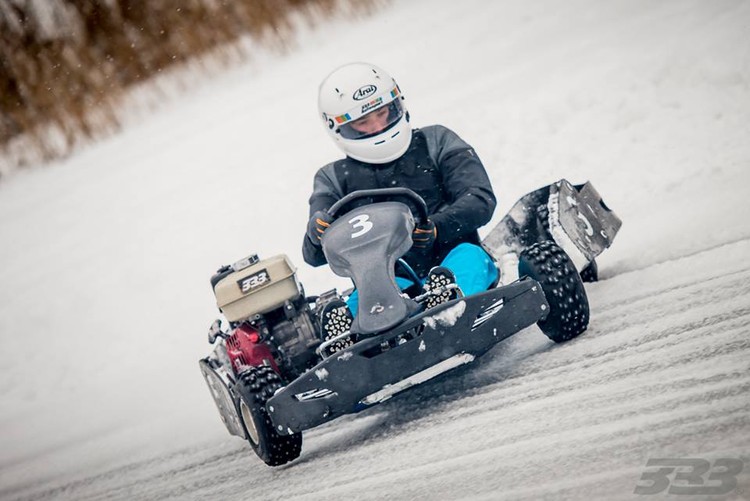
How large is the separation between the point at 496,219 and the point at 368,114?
9.79 ft

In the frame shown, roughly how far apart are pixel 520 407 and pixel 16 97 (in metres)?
12.9

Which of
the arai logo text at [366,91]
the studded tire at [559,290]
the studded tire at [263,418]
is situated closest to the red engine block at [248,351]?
the studded tire at [263,418]

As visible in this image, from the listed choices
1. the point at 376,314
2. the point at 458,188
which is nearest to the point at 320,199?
the point at 458,188

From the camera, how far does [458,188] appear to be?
504 cm

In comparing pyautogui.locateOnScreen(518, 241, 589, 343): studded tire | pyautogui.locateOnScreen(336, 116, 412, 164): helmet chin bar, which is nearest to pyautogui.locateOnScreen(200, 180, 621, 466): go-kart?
pyautogui.locateOnScreen(518, 241, 589, 343): studded tire

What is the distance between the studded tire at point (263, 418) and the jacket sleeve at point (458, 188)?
115 cm

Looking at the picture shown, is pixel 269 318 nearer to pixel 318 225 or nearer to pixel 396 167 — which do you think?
pixel 318 225

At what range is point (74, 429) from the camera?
24.1 feet

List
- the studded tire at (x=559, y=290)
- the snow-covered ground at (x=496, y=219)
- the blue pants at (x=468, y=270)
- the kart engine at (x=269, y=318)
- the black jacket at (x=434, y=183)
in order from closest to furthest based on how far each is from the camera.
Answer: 1. the snow-covered ground at (x=496, y=219)
2. the studded tire at (x=559, y=290)
3. the blue pants at (x=468, y=270)
4. the black jacket at (x=434, y=183)
5. the kart engine at (x=269, y=318)

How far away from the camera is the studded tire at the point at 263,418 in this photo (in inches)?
179

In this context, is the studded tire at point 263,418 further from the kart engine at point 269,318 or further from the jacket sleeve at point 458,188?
the jacket sleeve at point 458,188

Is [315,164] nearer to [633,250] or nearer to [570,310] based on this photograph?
[633,250]

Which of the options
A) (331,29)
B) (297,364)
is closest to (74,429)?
(297,364)

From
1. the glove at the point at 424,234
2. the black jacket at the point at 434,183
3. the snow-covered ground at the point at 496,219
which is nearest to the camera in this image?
the snow-covered ground at the point at 496,219
